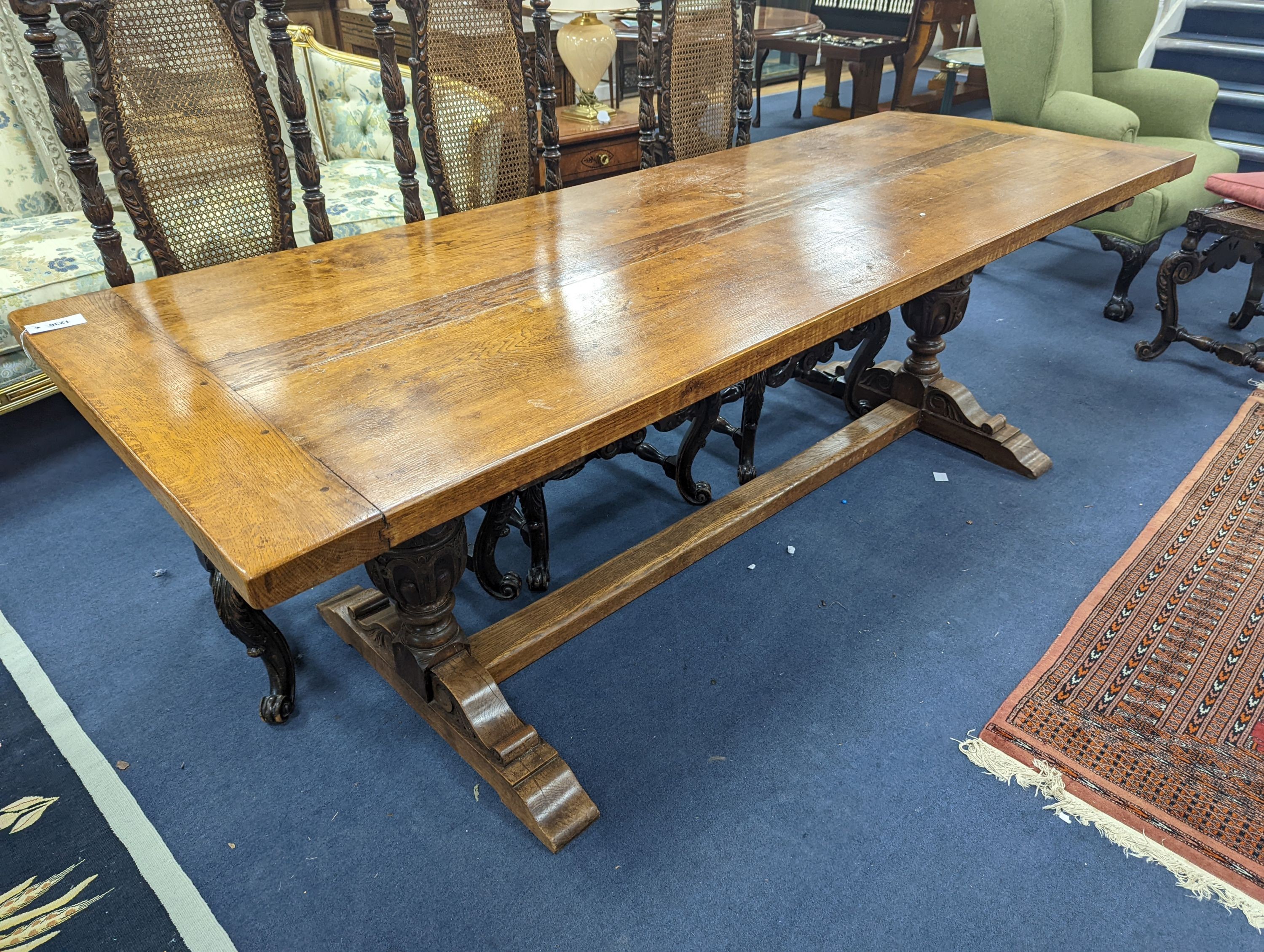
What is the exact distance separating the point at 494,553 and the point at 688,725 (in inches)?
20.6

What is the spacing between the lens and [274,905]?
123 cm

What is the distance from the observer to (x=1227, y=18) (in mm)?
4184

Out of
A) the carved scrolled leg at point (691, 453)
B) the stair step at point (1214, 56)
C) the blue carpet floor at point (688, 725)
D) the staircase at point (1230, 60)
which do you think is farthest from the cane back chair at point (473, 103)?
the stair step at point (1214, 56)

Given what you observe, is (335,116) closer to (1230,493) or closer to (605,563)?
(605,563)

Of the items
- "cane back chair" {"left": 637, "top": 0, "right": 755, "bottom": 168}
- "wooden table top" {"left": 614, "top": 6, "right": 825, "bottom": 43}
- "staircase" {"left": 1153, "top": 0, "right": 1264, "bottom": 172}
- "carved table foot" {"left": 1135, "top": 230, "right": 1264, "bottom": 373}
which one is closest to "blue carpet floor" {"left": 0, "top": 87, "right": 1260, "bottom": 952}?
"carved table foot" {"left": 1135, "top": 230, "right": 1264, "bottom": 373}

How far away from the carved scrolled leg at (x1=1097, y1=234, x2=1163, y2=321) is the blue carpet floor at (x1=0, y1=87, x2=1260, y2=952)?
2.34 feet

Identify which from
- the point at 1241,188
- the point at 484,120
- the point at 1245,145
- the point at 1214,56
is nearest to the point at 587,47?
the point at 484,120

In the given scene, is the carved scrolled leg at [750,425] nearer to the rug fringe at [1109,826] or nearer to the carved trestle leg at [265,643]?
the rug fringe at [1109,826]

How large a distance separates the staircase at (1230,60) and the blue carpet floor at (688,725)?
2.48 m

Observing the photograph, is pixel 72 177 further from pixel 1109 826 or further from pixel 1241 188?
pixel 1241 188

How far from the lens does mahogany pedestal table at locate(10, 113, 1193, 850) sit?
0.91 m

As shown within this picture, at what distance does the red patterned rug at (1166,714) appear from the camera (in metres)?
1.30

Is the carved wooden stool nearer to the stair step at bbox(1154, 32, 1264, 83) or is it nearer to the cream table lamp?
the cream table lamp

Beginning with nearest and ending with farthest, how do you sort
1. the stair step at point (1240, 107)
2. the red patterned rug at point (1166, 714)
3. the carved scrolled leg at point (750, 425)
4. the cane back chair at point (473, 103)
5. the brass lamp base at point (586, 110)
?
the red patterned rug at point (1166, 714)
the cane back chair at point (473, 103)
the carved scrolled leg at point (750, 425)
the brass lamp base at point (586, 110)
the stair step at point (1240, 107)
